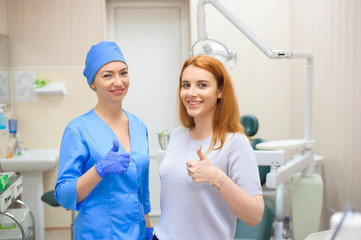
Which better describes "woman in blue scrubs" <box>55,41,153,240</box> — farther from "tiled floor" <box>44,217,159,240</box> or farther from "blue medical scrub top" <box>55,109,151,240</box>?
"tiled floor" <box>44,217,159,240</box>

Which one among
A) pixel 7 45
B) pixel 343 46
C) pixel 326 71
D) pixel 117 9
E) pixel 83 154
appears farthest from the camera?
pixel 117 9

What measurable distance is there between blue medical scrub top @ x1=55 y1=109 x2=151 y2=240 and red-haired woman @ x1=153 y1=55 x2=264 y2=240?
178 mm

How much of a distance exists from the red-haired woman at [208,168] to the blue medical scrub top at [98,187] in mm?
178

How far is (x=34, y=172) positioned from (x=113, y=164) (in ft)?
8.41

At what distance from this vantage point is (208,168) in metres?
1.22

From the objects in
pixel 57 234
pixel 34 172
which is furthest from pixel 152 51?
pixel 57 234

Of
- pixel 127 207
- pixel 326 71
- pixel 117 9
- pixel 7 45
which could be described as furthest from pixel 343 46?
pixel 7 45

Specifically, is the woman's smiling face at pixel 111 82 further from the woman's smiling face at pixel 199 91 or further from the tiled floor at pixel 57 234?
the tiled floor at pixel 57 234

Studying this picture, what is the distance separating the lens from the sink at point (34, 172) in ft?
11.7


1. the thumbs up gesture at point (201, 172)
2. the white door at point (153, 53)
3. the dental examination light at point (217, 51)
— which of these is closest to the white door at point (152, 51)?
the white door at point (153, 53)

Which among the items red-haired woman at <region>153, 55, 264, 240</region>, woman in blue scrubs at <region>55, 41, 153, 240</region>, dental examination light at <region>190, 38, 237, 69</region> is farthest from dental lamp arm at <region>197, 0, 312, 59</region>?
red-haired woman at <region>153, 55, 264, 240</region>

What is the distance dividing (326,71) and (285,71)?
864 millimetres

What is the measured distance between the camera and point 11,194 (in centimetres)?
286

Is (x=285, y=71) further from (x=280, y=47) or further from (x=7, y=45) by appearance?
(x=7, y=45)
